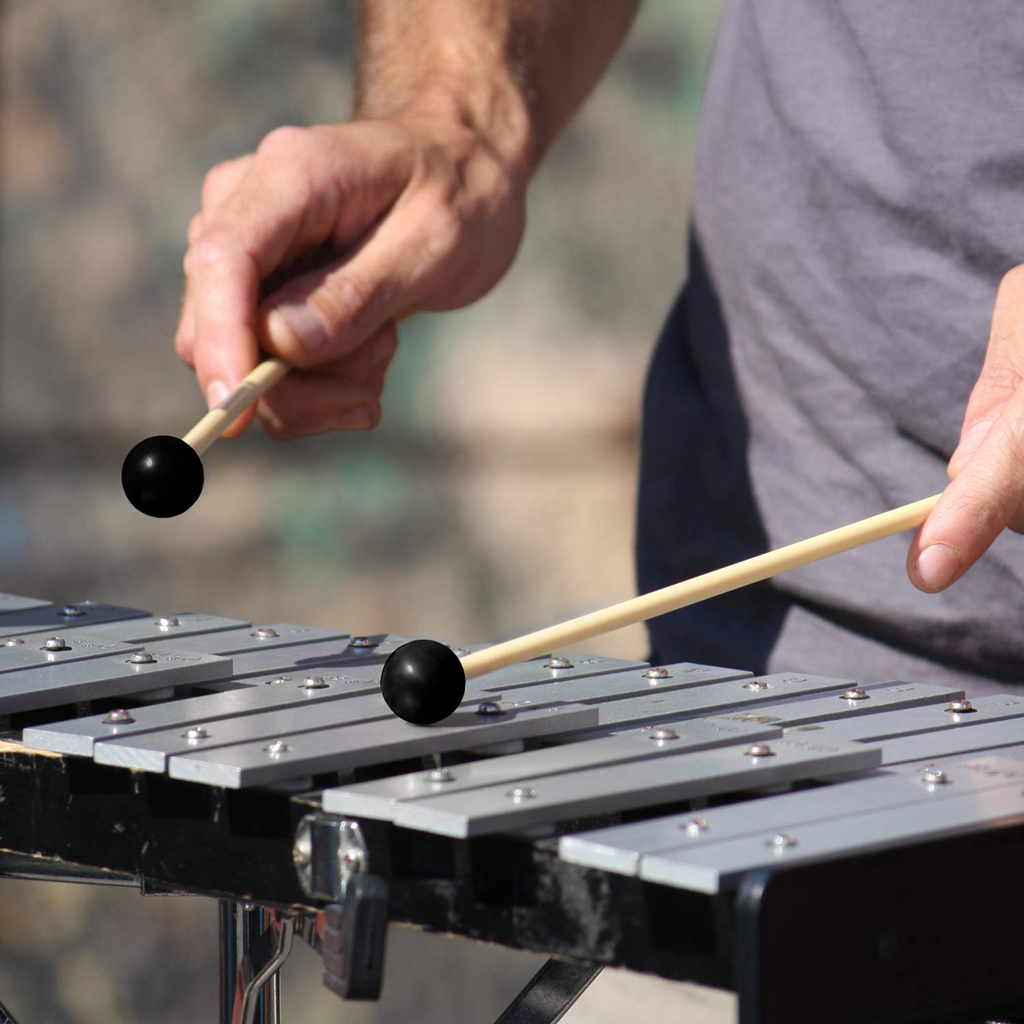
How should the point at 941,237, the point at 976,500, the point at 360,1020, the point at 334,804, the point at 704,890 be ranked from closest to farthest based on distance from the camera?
1. the point at 704,890
2. the point at 334,804
3. the point at 976,500
4. the point at 941,237
5. the point at 360,1020

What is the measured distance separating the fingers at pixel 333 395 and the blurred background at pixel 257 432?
146 centimetres

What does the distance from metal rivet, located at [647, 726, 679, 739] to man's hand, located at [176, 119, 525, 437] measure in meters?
0.74

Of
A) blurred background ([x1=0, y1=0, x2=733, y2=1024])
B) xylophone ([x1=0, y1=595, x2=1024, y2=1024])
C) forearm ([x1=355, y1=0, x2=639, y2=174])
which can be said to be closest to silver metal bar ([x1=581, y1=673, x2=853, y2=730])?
xylophone ([x1=0, y1=595, x2=1024, y2=1024])

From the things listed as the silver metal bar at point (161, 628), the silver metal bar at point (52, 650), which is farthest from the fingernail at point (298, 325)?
the silver metal bar at point (52, 650)

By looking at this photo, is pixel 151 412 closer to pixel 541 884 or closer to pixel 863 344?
pixel 863 344

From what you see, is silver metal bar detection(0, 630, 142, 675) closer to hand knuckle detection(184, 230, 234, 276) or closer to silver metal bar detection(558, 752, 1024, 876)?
hand knuckle detection(184, 230, 234, 276)

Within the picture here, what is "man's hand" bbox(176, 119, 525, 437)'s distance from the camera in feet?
5.64

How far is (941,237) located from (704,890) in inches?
39.3

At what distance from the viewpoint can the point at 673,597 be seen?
1.20 meters

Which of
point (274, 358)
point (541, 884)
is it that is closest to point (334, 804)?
point (541, 884)

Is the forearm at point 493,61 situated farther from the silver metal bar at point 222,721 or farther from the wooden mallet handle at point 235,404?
the silver metal bar at point 222,721

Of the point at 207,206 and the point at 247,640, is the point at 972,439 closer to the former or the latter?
the point at 247,640

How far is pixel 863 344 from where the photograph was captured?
172cm

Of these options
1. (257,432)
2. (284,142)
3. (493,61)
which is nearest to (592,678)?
(284,142)
